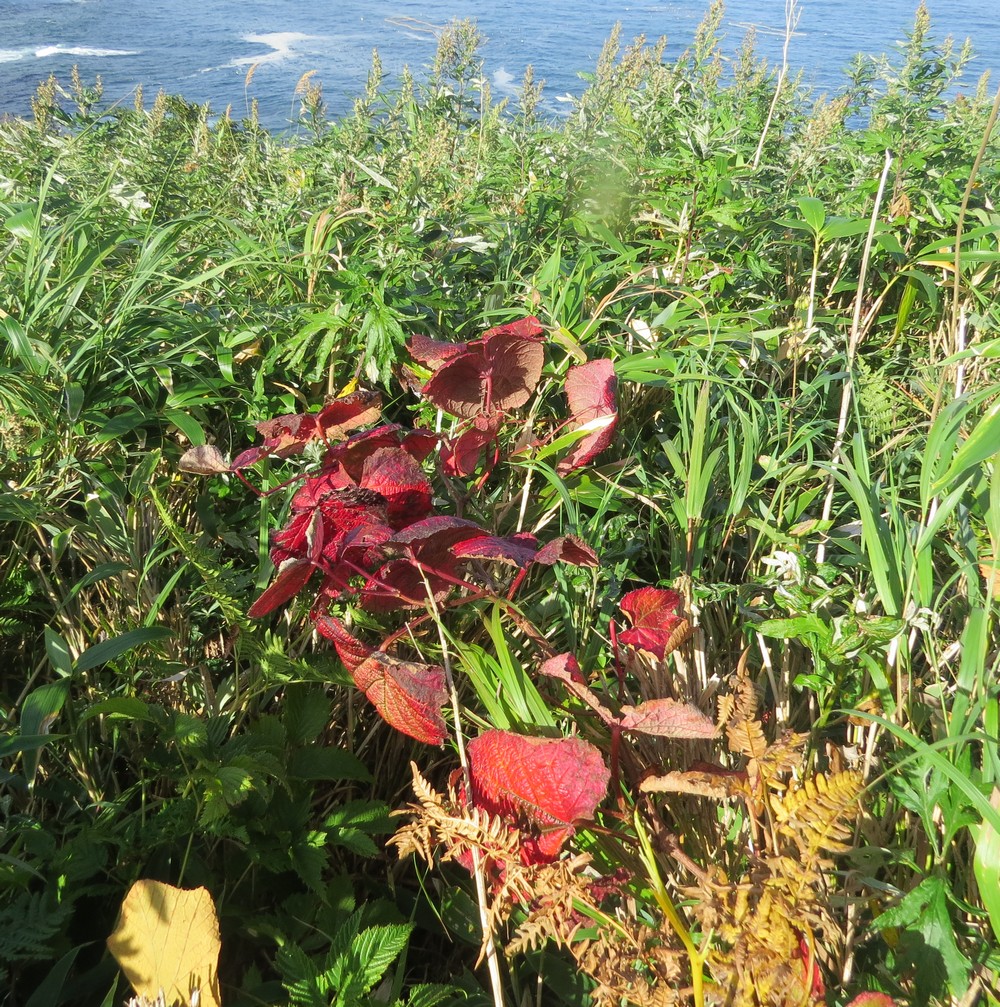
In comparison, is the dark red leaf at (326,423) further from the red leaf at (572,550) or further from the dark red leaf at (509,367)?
the red leaf at (572,550)

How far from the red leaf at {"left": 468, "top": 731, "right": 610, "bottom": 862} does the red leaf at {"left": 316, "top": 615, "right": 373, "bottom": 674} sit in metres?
0.17

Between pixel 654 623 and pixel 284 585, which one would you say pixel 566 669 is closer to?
pixel 654 623

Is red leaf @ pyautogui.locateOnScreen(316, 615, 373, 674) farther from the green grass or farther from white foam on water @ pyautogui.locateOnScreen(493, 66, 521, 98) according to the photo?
white foam on water @ pyautogui.locateOnScreen(493, 66, 521, 98)

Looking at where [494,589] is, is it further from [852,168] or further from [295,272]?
[852,168]

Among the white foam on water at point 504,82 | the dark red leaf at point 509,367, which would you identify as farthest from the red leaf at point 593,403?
the white foam on water at point 504,82

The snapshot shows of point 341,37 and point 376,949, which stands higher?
point 341,37

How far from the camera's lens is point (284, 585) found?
1019mm

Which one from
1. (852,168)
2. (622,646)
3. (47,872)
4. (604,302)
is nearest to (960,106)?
(852,168)

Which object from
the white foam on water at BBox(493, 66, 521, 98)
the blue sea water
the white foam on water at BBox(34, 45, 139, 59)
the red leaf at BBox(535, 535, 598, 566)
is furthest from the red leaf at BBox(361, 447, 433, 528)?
the white foam on water at BBox(34, 45, 139, 59)

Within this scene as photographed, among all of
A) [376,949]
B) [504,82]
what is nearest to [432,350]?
[376,949]

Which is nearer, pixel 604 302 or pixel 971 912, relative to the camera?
pixel 971 912

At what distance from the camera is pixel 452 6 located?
22234mm

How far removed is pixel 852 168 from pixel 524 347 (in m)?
2.04

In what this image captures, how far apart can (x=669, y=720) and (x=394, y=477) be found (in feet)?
1.47
